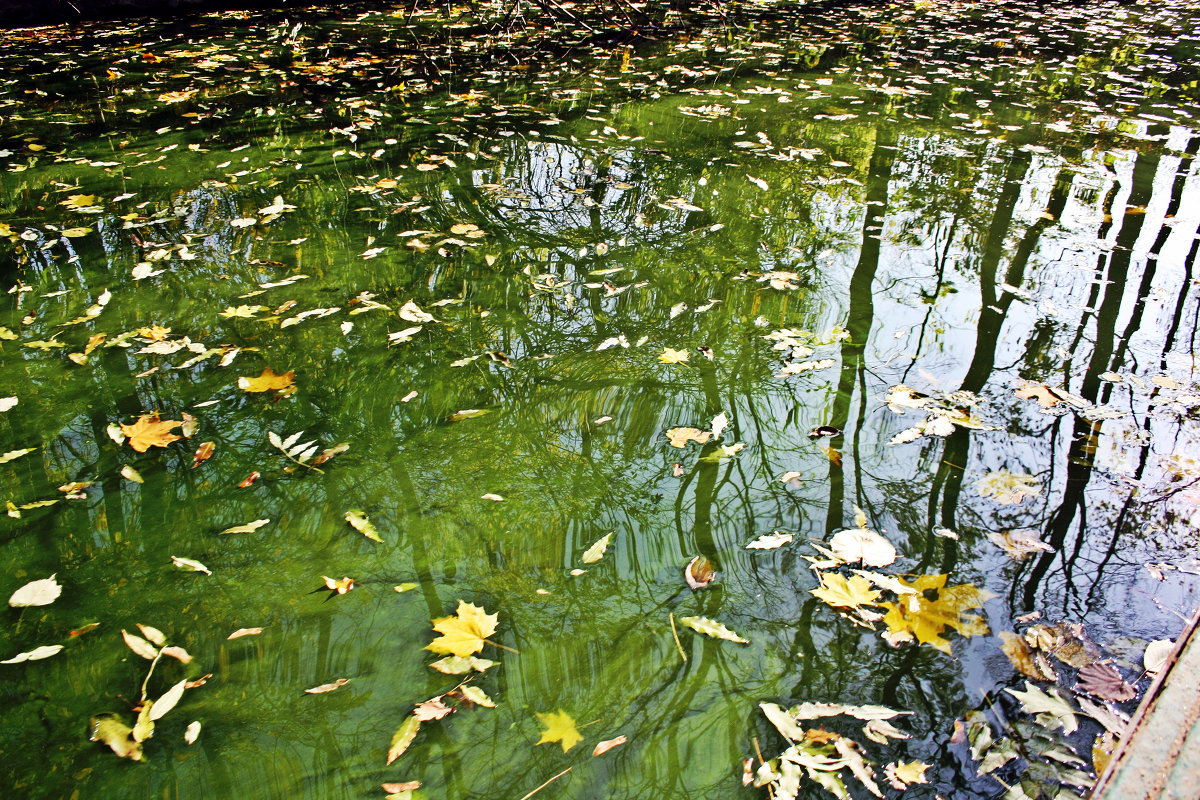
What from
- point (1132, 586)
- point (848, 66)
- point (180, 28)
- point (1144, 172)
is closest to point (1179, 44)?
point (848, 66)

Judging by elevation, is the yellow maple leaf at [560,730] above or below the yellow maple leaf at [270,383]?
below

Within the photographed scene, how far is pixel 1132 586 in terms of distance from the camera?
1.98m

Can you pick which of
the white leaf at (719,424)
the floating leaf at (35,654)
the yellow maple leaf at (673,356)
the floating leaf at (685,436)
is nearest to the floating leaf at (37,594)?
the floating leaf at (35,654)

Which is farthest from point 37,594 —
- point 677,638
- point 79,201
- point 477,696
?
point 79,201

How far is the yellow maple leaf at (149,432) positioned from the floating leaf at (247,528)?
571mm

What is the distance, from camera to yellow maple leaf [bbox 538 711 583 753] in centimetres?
160

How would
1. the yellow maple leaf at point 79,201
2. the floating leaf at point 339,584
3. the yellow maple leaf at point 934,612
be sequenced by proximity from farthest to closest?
the yellow maple leaf at point 79,201
the floating leaf at point 339,584
the yellow maple leaf at point 934,612

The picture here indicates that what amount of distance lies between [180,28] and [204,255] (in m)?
8.40

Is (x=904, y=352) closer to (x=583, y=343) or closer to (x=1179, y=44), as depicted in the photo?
(x=583, y=343)

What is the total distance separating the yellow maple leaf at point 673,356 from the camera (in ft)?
9.80

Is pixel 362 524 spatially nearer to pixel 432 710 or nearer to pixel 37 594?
pixel 432 710

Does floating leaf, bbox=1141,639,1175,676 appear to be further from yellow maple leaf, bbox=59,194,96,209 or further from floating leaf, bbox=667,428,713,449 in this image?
yellow maple leaf, bbox=59,194,96,209

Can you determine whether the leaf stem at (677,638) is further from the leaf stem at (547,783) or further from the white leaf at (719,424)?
the white leaf at (719,424)

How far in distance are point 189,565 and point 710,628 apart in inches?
60.7
